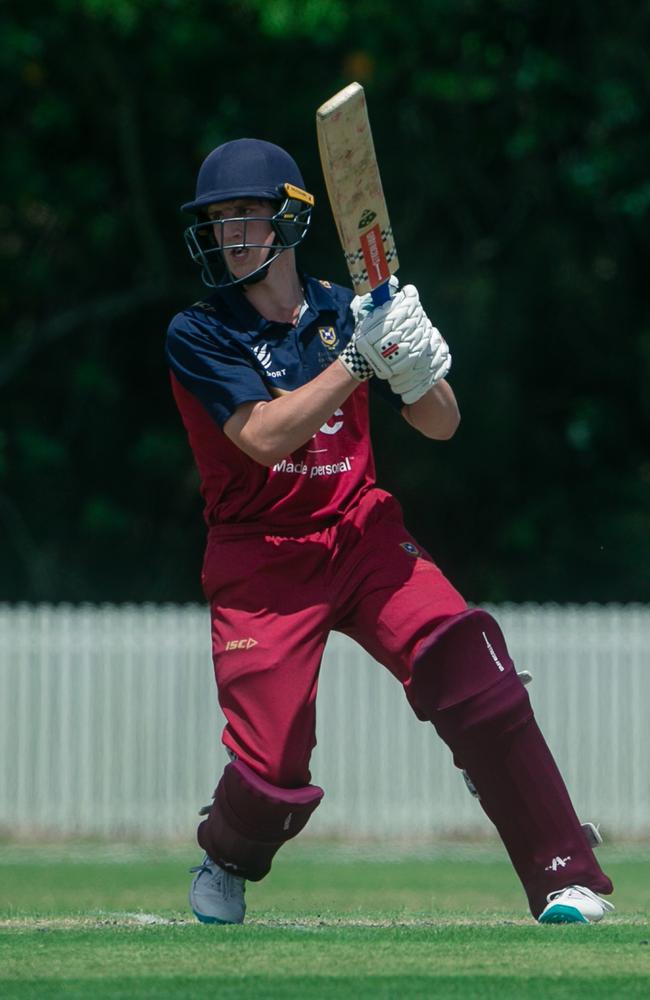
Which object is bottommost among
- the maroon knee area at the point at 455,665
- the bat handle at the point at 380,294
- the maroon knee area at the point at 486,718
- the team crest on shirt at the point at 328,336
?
the maroon knee area at the point at 486,718

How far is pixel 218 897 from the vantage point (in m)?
5.22

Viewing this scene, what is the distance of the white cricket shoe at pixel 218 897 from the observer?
17.1 feet

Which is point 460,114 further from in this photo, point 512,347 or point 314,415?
point 314,415

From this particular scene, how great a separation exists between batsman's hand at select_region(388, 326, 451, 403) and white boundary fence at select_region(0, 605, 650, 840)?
791cm

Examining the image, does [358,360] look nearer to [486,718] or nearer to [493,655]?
[493,655]

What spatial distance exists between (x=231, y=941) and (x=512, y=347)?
11.5 meters

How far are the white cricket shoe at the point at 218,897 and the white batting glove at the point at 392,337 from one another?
141 cm

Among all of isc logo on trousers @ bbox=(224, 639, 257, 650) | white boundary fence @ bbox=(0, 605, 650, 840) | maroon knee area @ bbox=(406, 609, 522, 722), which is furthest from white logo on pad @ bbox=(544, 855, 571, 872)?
white boundary fence @ bbox=(0, 605, 650, 840)

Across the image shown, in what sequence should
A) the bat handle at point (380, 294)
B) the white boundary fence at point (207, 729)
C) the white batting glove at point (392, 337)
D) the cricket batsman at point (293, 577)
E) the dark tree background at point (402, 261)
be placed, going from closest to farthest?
1. the white batting glove at point (392, 337)
2. the bat handle at point (380, 294)
3. the cricket batsman at point (293, 577)
4. the white boundary fence at point (207, 729)
5. the dark tree background at point (402, 261)

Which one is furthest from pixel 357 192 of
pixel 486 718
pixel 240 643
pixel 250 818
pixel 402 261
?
pixel 402 261

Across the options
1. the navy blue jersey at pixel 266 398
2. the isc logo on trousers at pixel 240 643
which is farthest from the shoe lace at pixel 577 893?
the navy blue jersey at pixel 266 398

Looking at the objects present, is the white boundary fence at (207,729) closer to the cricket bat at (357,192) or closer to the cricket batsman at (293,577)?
the cricket batsman at (293,577)

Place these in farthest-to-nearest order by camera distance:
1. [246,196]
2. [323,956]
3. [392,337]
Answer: [246,196] < [392,337] < [323,956]

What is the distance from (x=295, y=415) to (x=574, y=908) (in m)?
1.41
